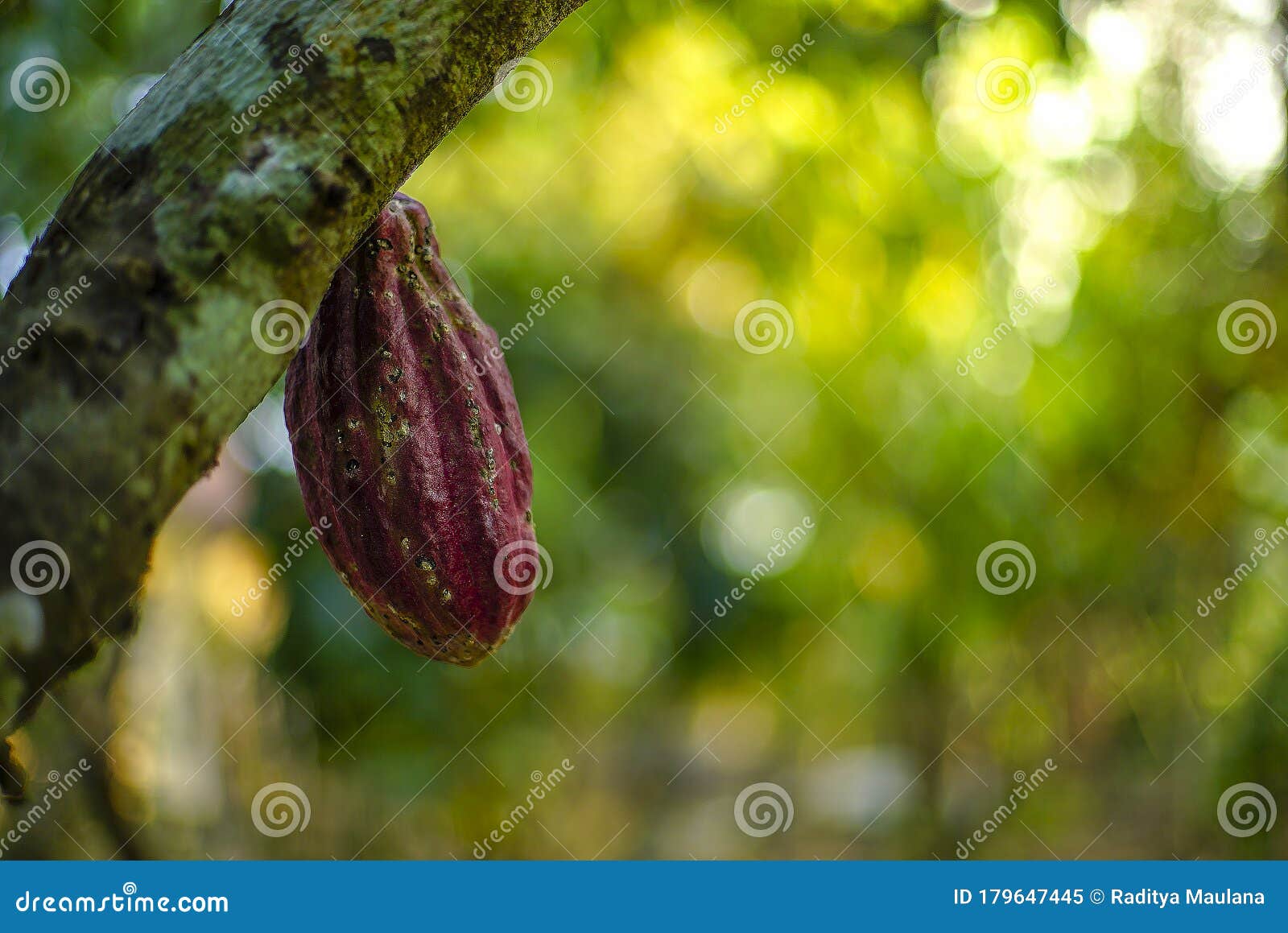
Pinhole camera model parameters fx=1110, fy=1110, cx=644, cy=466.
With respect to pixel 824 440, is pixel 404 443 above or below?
below

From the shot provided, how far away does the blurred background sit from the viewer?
364 centimetres

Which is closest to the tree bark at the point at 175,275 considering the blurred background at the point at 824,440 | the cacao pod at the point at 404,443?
the cacao pod at the point at 404,443

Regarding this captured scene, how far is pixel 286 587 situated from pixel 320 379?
105 inches

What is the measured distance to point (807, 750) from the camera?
6395mm

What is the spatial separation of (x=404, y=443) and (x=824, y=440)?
3718mm

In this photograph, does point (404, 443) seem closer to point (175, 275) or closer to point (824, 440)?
point (175, 275)

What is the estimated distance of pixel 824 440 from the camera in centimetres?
453

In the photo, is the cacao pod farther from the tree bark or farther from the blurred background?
the blurred background

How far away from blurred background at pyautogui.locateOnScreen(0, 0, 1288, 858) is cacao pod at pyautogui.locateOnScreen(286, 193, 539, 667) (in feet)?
8.23

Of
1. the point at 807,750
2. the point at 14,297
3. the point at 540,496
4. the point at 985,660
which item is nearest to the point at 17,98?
the point at 540,496

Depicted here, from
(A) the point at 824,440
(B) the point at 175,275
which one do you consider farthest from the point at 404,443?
(A) the point at 824,440

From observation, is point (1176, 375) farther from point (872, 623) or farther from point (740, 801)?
point (740, 801)

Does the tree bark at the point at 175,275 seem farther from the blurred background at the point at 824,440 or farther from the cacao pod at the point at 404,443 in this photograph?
the blurred background at the point at 824,440

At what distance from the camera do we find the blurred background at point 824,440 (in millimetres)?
3641
